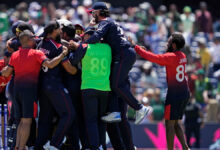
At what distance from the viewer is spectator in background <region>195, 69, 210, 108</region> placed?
1767 centimetres

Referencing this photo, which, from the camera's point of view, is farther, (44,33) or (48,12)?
(48,12)

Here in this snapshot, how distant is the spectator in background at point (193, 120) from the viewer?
654 inches

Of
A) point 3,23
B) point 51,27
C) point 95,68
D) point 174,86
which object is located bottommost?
point 174,86

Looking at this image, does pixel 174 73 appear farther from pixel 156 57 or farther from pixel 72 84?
pixel 72 84

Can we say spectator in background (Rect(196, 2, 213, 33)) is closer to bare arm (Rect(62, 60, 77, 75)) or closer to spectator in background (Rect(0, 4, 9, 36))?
spectator in background (Rect(0, 4, 9, 36))

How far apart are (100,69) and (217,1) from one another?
1446 cm

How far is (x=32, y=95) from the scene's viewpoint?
941 cm

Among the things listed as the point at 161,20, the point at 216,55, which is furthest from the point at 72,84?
the point at 161,20

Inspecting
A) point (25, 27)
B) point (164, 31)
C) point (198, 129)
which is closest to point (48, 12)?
point (164, 31)

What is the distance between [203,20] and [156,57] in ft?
37.5

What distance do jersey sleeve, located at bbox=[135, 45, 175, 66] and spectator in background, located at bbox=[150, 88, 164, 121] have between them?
678cm

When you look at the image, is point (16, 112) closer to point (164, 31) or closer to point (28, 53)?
point (28, 53)

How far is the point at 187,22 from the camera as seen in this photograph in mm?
21109

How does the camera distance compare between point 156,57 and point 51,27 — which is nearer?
point 51,27
